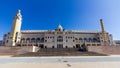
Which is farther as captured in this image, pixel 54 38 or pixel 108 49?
pixel 54 38

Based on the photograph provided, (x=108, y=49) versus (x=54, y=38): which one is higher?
(x=54, y=38)

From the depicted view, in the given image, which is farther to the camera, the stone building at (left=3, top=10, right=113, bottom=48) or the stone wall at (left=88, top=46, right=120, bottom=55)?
the stone building at (left=3, top=10, right=113, bottom=48)

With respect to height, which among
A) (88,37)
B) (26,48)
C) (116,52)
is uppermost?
(88,37)

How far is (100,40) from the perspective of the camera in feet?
199

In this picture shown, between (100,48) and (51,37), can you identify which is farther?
(51,37)

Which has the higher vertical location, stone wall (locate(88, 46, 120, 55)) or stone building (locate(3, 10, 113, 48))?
stone building (locate(3, 10, 113, 48))

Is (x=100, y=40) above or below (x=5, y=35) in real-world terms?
below

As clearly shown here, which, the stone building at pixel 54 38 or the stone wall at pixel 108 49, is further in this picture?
the stone building at pixel 54 38

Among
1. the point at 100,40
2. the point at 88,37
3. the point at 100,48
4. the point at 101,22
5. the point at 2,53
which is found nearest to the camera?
Answer: the point at 2,53

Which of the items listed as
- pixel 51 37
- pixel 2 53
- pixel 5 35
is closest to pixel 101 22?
pixel 51 37

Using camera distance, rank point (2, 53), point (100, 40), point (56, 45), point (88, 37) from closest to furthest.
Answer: point (2, 53), point (56, 45), point (100, 40), point (88, 37)

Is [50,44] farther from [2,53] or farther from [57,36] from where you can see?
[2,53]

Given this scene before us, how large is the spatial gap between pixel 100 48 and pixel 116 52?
4444 mm

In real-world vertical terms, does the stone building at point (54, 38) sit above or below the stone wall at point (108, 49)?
above
